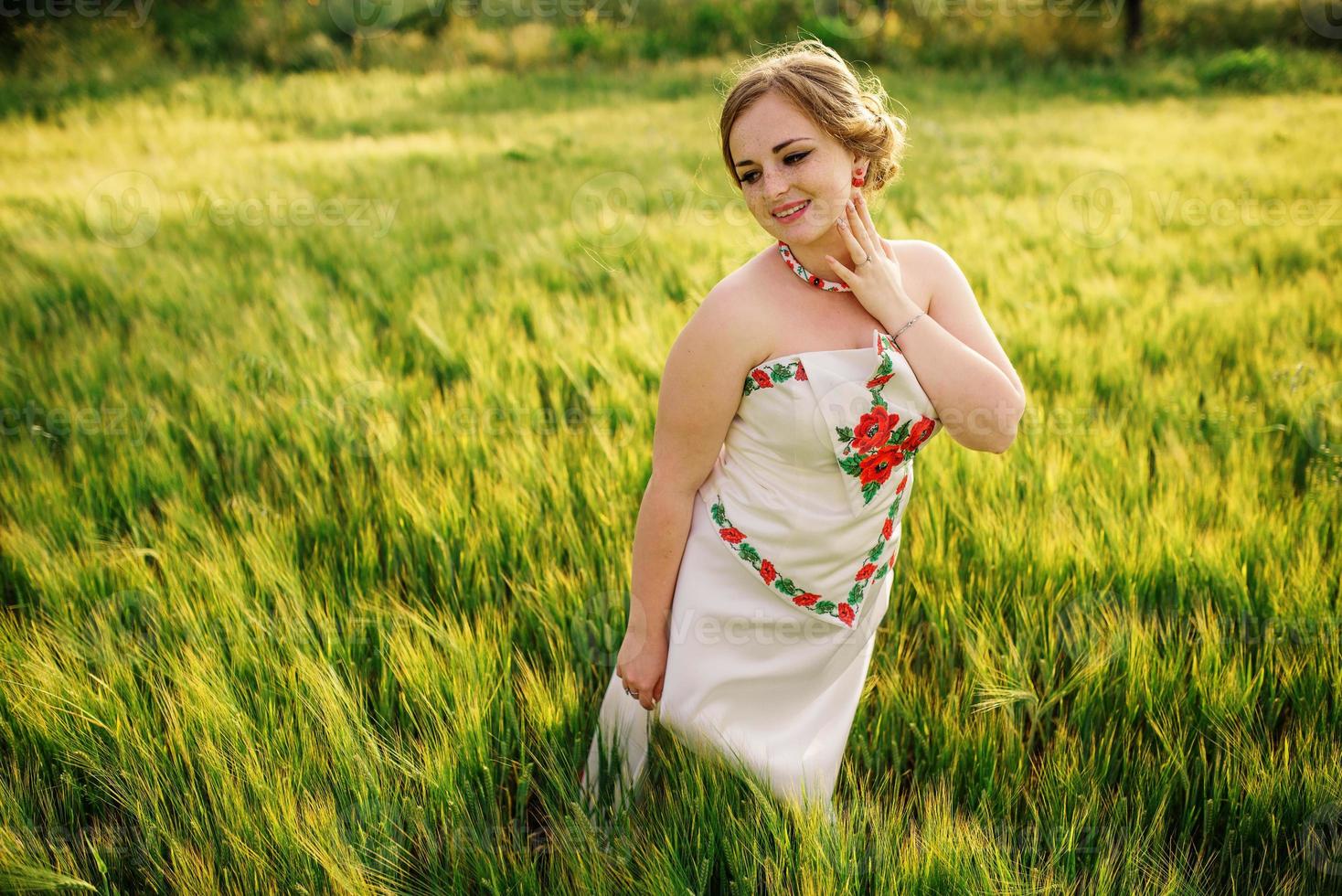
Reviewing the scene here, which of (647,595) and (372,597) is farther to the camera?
(372,597)

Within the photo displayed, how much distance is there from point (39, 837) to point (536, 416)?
1.58 m

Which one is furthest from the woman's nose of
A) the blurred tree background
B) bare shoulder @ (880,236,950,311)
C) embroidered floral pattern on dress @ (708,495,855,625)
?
the blurred tree background

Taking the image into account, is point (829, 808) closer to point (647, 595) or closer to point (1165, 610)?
point (647, 595)

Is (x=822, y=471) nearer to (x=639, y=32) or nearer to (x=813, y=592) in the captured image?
(x=813, y=592)

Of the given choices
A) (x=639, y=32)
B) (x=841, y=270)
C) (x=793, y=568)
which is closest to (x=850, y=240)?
(x=841, y=270)

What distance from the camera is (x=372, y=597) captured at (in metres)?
1.85

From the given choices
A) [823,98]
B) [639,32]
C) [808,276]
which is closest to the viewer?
[823,98]

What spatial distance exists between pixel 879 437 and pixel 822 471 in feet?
0.33

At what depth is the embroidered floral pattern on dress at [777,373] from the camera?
115 cm

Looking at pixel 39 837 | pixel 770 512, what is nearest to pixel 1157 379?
pixel 770 512

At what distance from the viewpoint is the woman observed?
1.14 meters

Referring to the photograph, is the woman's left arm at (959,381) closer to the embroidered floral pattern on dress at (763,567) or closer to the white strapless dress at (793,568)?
the white strapless dress at (793,568)

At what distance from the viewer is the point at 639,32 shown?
1433 centimetres

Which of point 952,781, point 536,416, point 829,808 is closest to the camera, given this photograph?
point 829,808
